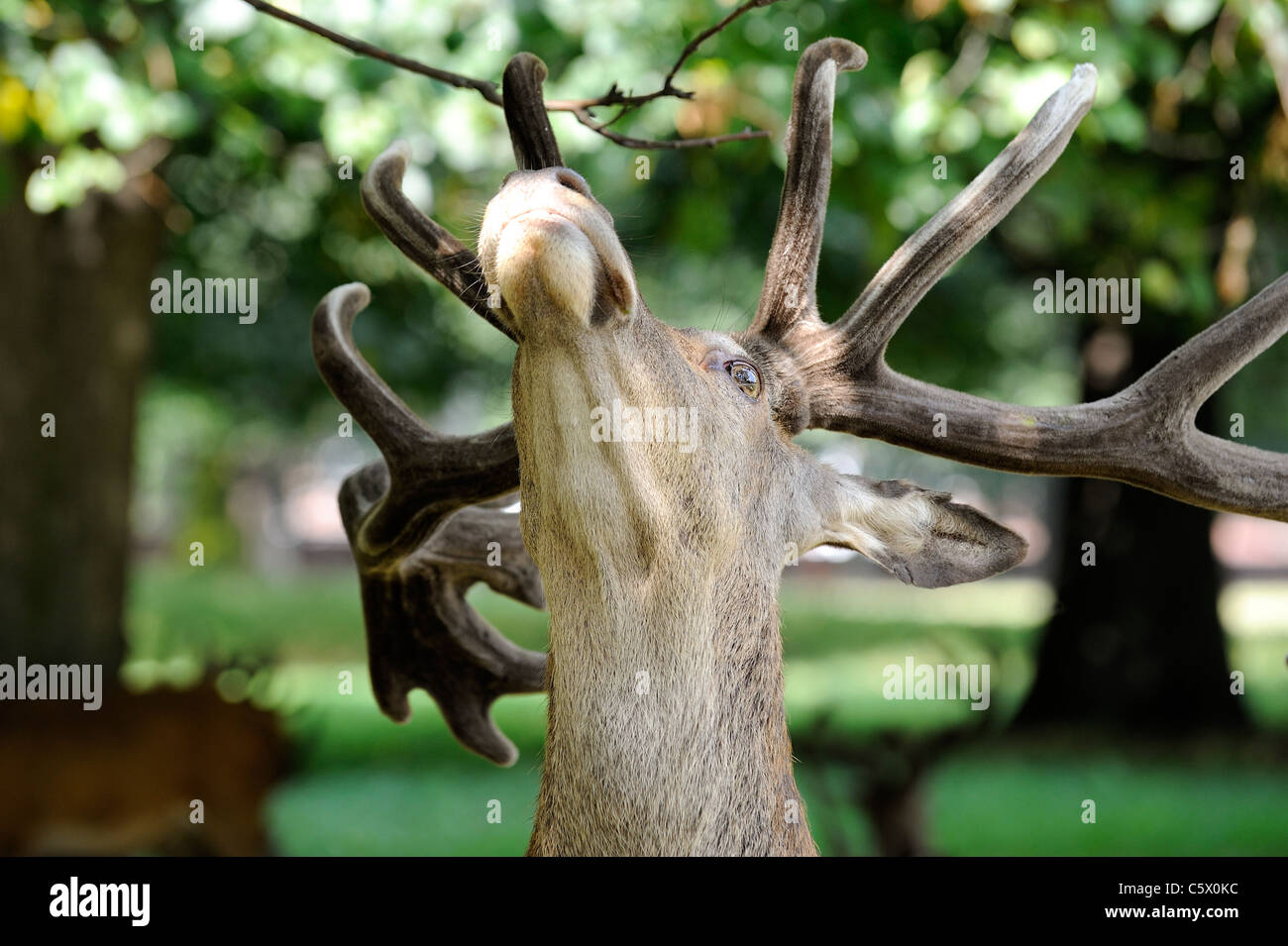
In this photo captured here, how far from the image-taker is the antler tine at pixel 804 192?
10.1 ft

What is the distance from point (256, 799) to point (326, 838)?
1.07m

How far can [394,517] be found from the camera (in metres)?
3.37

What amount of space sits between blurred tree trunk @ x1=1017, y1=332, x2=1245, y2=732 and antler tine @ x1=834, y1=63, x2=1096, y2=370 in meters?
10.2

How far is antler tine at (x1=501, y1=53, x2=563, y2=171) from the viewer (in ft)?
9.57

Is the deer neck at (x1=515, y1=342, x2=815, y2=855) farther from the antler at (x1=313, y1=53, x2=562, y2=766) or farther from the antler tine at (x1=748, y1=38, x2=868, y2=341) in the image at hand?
the antler tine at (x1=748, y1=38, x2=868, y2=341)

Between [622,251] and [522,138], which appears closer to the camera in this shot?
[622,251]

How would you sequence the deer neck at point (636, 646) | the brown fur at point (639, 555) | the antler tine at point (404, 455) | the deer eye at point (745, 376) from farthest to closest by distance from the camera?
the antler tine at point (404, 455) → the deer eye at point (745, 376) → the deer neck at point (636, 646) → the brown fur at point (639, 555)

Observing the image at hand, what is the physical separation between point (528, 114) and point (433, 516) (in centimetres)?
99

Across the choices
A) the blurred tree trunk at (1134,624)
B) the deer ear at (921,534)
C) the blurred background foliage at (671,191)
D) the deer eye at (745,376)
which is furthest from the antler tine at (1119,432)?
the blurred tree trunk at (1134,624)

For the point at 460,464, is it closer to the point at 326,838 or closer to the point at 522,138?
the point at 522,138

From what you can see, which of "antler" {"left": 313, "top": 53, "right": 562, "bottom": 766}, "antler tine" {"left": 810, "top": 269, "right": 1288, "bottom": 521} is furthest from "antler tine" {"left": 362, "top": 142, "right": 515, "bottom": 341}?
"antler tine" {"left": 810, "top": 269, "right": 1288, "bottom": 521}

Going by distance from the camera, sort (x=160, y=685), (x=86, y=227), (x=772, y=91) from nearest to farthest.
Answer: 1. (x=772, y=91)
2. (x=160, y=685)
3. (x=86, y=227)

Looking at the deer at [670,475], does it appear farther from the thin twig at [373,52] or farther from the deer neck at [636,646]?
the thin twig at [373,52]
